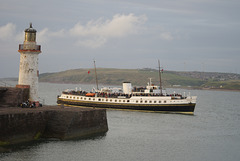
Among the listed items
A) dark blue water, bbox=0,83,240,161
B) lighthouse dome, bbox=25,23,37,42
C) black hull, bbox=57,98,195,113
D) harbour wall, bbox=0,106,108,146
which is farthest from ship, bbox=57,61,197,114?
lighthouse dome, bbox=25,23,37,42

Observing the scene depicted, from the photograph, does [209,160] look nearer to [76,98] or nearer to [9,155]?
[9,155]

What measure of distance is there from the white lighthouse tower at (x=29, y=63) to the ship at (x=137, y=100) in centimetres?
3544

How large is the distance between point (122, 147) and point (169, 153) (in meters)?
4.85

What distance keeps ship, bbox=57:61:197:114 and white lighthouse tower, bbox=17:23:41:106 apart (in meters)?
35.4

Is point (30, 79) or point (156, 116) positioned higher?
point (30, 79)

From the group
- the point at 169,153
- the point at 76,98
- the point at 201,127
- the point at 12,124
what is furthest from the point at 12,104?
the point at 76,98

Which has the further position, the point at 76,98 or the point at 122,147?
the point at 76,98

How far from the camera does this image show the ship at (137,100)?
69.6 m

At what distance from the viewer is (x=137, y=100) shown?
72.8 metres

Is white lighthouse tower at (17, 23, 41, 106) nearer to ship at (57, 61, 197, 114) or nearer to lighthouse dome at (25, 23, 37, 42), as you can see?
lighthouse dome at (25, 23, 37, 42)

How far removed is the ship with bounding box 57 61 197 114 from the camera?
69625mm

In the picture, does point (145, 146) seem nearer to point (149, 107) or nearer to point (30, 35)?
point (30, 35)

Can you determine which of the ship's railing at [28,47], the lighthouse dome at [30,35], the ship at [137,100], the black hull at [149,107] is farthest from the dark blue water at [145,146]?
the ship at [137,100]

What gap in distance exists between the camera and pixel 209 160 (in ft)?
108
